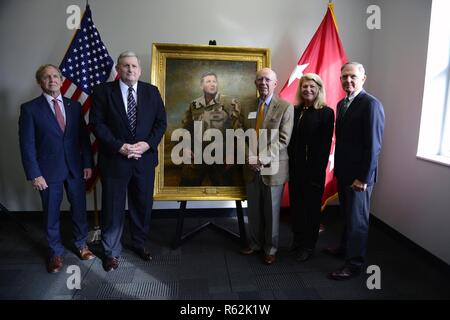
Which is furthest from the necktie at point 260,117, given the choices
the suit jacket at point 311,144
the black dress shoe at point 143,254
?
the black dress shoe at point 143,254

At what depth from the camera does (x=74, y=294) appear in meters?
2.42

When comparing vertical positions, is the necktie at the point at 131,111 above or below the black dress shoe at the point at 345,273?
above

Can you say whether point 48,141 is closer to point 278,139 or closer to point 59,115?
point 59,115

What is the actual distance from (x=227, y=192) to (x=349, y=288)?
4.53 ft

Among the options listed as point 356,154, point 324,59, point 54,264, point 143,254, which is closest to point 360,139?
point 356,154

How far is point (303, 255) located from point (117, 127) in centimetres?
207

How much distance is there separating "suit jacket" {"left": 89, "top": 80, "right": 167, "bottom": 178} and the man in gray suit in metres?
0.89

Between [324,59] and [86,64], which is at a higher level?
[324,59]

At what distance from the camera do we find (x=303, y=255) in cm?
299

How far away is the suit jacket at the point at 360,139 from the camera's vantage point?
2.45 metres

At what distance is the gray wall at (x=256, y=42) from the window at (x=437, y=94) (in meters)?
0.08

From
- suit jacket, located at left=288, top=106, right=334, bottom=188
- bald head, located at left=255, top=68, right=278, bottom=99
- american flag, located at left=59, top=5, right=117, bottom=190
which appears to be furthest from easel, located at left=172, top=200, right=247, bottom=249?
american flag, located at left=59, top=5, right=117, bottom=190

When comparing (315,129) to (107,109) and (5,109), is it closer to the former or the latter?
(107,109)

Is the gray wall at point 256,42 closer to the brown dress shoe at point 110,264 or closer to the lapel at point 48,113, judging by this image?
the lapel at point 48,113
